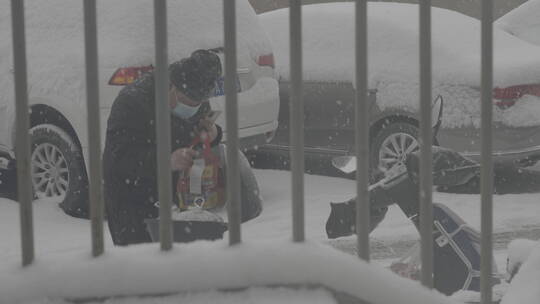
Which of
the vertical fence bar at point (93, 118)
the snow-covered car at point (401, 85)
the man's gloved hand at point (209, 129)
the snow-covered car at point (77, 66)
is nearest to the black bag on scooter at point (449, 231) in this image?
the man's gloved hand at point (209, 129)

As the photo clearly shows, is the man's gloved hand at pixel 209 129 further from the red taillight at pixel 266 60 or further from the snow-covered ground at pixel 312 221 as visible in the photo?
the red taillight at pixel 266 60

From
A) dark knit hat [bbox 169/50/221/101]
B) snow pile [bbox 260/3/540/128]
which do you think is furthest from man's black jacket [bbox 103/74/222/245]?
snow pile [bbox 260/3/540/128]

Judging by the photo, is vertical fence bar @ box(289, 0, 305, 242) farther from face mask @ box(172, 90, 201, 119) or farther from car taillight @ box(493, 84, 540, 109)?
car taillight @ box(493, 84, 540, 109)

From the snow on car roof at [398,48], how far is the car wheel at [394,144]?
0.41 metres

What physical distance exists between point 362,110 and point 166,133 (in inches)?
12.4

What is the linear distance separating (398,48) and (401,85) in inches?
11.5

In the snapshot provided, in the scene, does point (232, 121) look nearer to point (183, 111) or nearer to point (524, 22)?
point (183, 111)

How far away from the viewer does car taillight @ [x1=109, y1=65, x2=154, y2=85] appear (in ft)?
23.4

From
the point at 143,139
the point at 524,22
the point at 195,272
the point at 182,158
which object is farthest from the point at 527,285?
the point at 524,22

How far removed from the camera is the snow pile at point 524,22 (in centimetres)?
1116

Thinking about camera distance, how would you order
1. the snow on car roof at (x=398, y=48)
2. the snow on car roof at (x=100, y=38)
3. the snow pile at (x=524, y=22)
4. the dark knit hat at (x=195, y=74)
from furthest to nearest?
the snow pile at (x=524, y=22)
the snow on car roof at (x=398, y=48)
the snow on car roof at (x=100, y=38)
the dark knit hat at (x=195, y=74)

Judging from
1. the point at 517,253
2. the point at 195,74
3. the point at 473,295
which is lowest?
the point at 473,295

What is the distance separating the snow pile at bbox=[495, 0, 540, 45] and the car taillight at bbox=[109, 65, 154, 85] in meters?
5.23

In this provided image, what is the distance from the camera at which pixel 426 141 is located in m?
1.75
